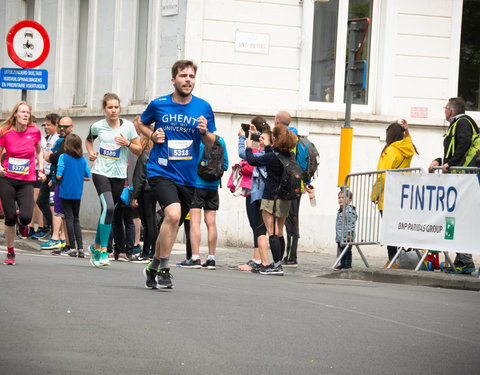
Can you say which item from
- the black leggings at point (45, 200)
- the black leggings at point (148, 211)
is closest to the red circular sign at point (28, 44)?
the black leggings at point (45, 200)

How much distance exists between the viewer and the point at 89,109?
70.9 ft

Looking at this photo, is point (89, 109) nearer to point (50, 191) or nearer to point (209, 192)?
point (50, 191)

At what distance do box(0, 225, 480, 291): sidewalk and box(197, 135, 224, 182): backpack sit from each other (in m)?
1.36

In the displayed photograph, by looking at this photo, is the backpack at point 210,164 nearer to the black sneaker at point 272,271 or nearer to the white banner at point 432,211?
the black sneaker at point 272,271

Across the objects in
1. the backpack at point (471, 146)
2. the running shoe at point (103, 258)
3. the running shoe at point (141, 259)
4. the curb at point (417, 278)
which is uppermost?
the backpack at point (471, 146)

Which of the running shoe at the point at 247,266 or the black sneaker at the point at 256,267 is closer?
the black sneaker at the point at 256,267

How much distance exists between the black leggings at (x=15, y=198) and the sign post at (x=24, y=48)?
208 inches

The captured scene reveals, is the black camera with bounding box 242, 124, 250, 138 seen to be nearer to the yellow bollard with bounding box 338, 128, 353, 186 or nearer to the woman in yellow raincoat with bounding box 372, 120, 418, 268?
the woman in yellow raincoat with bounding box 372, 120, 418, 268

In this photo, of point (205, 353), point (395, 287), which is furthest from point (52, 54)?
point (205, 353)

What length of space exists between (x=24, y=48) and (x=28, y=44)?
9cm

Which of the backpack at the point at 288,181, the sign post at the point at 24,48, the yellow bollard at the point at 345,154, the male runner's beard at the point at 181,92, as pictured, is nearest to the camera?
the male runner's beard at the point at 181,92

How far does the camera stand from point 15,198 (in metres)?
12.1

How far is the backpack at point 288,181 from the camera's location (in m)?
12.8

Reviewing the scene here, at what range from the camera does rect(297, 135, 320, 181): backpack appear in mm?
14102
